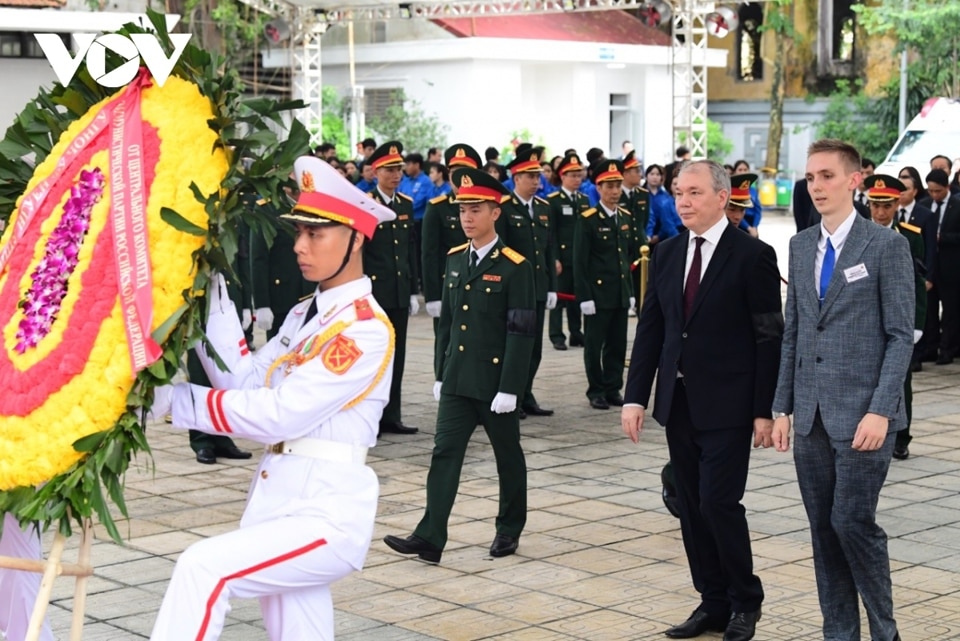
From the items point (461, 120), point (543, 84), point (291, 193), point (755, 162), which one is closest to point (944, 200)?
point (291, 193)

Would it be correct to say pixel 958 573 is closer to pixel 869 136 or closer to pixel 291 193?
pixel 291 193

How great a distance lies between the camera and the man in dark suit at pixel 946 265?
15.1 meters

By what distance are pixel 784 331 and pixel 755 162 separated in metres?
38.6

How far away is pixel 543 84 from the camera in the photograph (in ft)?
→ 121

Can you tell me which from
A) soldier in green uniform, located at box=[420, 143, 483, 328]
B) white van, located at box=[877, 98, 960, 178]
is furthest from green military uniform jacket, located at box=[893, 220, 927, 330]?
white van, located at box=[877, 98, 960, 178]

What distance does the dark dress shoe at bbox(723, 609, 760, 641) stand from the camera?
6.19 meters

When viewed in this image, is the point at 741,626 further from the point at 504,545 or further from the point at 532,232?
the point at 532,232

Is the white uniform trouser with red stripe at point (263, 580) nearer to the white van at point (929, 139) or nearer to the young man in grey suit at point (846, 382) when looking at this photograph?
the young man in grey suit at point (846, 382)

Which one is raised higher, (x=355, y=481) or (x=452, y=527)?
(x=355, y=481)

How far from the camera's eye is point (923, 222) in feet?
48.0

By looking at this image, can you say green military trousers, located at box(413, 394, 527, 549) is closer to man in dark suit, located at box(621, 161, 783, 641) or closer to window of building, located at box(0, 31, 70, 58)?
man in dark suit, located at box(621, 161, 783, 641)

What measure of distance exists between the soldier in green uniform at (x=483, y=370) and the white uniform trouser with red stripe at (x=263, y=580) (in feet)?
8.97

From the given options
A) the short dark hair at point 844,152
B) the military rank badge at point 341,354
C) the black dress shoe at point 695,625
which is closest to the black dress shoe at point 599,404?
the black dress shoe at point 695,625

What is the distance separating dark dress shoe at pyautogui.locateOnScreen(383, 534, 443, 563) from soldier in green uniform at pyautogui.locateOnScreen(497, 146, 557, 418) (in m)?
3.75
